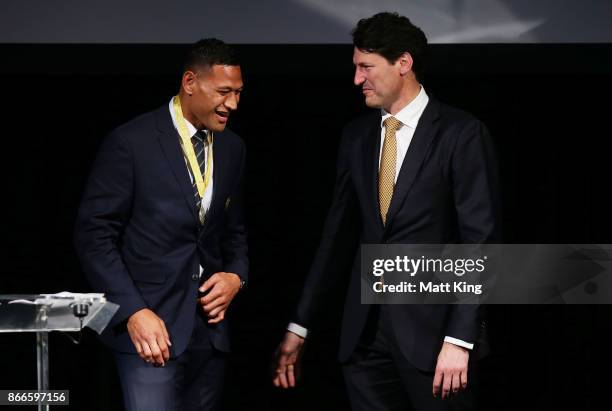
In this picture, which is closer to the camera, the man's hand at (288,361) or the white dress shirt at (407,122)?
the white dress shirt at (407,122)

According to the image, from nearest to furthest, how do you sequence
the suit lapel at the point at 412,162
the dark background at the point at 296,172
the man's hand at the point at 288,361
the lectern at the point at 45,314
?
the lectern at the point at 45,314 < the suit lapel at the point at 412,162 < the man's hand at the point at 288,361 < the dark background at the point at 296,172

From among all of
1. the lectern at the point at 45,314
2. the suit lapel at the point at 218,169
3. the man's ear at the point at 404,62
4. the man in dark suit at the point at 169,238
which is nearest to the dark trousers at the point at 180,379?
the man in dark suit at the point at 169,238

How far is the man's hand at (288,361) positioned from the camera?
312 cm

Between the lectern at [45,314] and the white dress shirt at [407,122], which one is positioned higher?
the white dress shirt at [407,122]

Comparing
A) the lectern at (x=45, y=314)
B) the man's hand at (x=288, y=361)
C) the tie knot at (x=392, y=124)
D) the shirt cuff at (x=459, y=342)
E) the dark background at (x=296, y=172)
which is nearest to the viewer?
the lectern at (x=45, y=314)

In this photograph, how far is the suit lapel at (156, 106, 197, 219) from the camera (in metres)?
2.98

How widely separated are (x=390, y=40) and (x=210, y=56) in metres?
0.53

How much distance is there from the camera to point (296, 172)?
3.77 m

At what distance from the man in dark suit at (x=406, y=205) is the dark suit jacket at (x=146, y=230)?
1.20 ft

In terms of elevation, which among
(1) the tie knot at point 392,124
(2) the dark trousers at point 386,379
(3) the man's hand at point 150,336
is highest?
(1) the tie knot at point 392,124

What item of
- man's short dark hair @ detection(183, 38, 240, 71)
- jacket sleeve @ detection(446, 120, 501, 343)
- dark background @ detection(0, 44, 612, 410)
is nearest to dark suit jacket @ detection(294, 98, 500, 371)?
jacket sleeve @ detection(446, 120, 501, 343)

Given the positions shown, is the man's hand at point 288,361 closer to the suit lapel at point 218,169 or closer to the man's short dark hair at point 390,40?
the suit lapel at point 218,169

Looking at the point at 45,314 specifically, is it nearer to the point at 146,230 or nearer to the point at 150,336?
the point at 150,336

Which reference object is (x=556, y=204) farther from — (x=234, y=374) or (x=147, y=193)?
(x=147, y=193)
